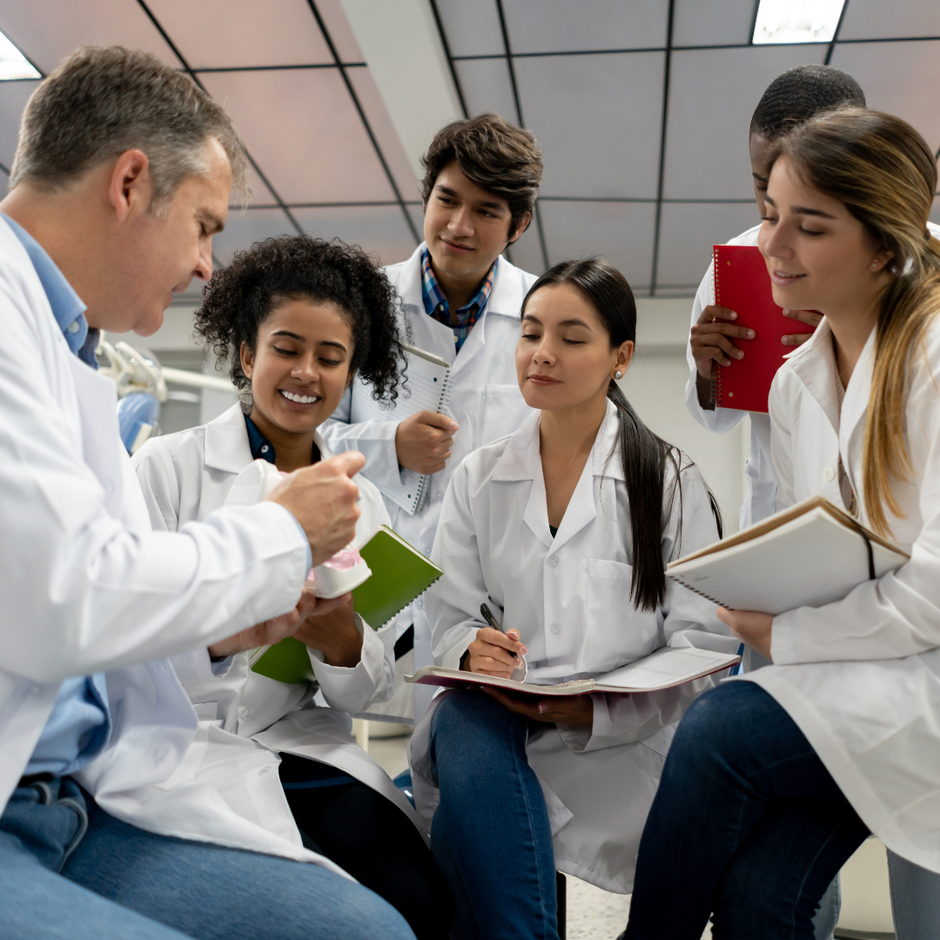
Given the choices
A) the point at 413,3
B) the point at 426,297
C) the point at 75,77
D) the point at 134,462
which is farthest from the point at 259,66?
the point at 75,77

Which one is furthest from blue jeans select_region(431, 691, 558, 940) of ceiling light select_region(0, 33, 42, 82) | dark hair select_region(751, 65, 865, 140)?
ceiling light select_region(0, 33, 42, 82)

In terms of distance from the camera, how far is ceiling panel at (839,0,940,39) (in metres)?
3.02

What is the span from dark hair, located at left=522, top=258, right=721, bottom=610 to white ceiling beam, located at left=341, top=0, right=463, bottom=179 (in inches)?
71.9

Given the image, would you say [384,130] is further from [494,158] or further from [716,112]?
[494,158]

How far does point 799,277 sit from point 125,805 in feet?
3.65

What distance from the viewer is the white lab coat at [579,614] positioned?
4.38ft

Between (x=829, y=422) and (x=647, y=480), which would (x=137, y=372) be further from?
(x=829, y=422)

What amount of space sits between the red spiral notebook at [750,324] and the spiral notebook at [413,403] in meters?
0.61

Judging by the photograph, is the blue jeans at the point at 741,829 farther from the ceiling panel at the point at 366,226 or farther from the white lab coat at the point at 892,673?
the ceiling panel at the point at 366,226

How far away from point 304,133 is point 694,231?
7.38 feet

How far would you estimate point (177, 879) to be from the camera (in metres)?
0.89

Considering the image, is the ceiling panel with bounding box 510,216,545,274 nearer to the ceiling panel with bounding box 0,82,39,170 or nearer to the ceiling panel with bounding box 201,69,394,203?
the ceiling panel with bounding box 201,69,394,203

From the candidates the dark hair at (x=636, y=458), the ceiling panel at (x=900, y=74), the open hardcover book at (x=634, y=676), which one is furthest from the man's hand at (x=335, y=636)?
the ceiling panel at (x=900, y=74)

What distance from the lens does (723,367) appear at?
1710mm
